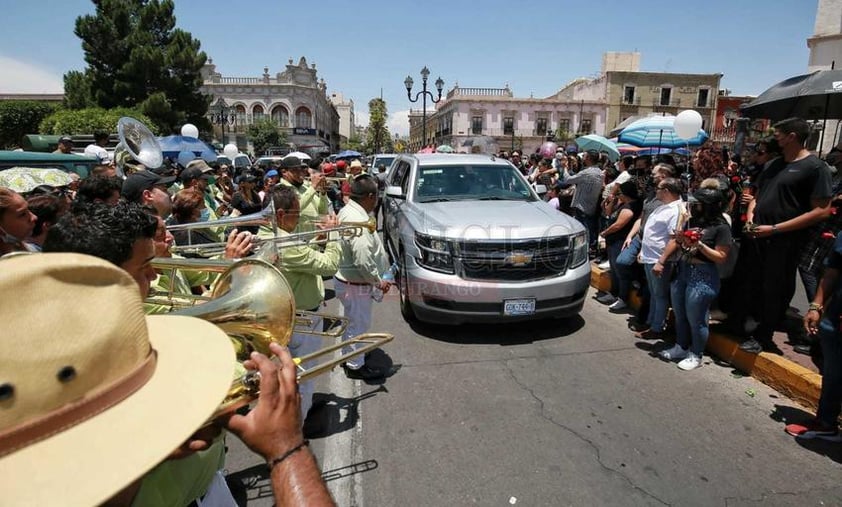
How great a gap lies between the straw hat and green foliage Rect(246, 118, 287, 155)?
60.1 metres

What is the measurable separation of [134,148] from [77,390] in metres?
6.93

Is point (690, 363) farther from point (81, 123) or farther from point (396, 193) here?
point (81, 123)

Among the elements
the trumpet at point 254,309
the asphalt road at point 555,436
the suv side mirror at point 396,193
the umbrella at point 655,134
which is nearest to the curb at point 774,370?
the asphalt road at point 555,436

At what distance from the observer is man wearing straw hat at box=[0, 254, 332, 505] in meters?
0.72

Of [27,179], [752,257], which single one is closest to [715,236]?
[752,257]

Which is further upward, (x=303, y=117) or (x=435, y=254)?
(x=303, y=117)

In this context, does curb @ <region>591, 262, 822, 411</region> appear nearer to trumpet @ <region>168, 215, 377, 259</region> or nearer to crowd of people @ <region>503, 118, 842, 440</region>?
crowd of people @ <region>503, 118, 842, 440</region>

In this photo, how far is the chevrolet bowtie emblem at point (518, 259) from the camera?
450cm

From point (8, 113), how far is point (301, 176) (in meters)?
34.8

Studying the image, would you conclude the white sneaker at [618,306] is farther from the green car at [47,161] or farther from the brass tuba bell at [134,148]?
the green car at [47,161]

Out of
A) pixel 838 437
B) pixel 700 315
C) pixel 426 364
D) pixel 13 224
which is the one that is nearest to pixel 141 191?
pixel 13 224

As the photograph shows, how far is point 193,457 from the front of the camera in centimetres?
147

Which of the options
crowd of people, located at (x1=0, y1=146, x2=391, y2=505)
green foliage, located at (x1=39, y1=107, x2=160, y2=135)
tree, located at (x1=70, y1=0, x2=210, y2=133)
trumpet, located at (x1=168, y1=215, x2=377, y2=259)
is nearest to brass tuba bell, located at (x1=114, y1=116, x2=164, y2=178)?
trumpet, located at (x1=168, y1=215, x2=377, y2=259)

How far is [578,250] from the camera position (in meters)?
4.85
